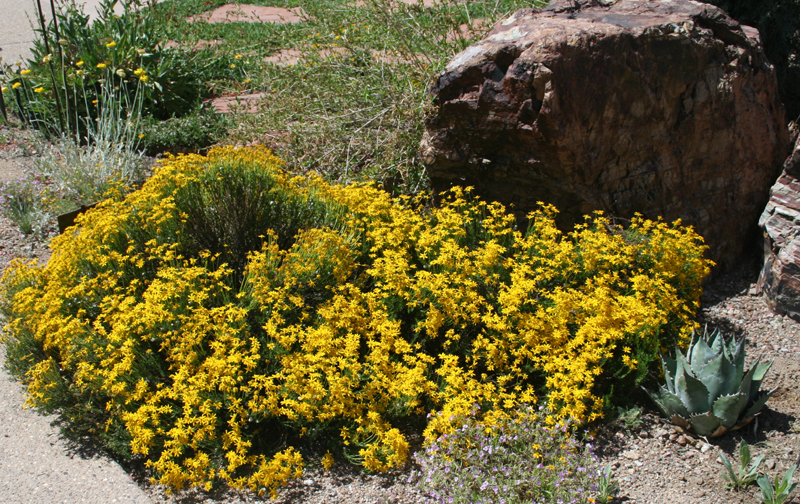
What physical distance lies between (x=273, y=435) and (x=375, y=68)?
13.6 ft

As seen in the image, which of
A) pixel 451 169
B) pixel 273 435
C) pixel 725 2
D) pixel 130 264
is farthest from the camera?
pixel 725 2

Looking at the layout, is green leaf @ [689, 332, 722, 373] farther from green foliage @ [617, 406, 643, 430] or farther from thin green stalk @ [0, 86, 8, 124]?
thin green stalk @ [0, 86, 8, 124]

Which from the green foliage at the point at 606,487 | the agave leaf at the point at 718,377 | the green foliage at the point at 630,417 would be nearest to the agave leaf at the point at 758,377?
the agave leaf at the point at 718,377

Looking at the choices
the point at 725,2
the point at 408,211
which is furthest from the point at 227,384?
the point at 725,2

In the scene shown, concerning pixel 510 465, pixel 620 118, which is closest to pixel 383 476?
pixel 510 465

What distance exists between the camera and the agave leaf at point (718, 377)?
332 centimetres

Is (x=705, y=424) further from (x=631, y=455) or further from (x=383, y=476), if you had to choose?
(x=383, y=476)

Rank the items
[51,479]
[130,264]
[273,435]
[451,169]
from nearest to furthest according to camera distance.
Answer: [51,479] → [273,435] → [130,264] → [451,169]

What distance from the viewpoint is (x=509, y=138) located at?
15.0 ft

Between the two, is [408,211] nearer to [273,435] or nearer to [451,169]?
[451,169]

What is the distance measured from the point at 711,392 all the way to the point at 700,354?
0.22 meters

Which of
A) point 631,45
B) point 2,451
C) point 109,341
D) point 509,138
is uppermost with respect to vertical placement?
point 631,45

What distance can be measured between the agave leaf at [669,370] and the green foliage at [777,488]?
2.10ft

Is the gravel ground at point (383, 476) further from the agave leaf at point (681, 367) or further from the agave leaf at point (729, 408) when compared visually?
the agave leaf at point (681, 367)
